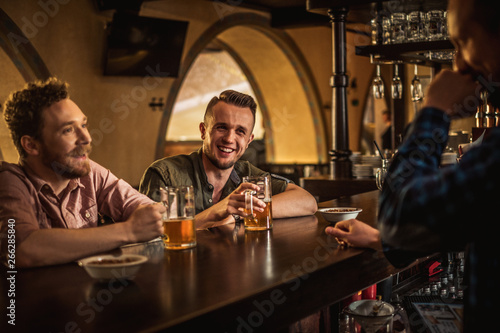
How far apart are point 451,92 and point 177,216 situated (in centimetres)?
83

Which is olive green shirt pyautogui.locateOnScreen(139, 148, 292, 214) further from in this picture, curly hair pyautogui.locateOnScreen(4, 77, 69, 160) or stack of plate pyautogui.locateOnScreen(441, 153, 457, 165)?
stack of plate pyautogui.locateOnScreen(441, 153, 457, 165)

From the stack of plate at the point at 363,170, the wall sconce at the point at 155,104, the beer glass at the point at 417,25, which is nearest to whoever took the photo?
the beer glass at the point at 417,25

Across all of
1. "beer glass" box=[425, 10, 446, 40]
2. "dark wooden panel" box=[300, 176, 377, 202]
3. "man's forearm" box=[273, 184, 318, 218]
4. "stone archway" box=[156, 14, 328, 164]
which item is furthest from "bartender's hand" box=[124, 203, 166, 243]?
"stone archway" box=[156, 14, 328, 164]

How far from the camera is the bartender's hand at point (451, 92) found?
1.11 metres

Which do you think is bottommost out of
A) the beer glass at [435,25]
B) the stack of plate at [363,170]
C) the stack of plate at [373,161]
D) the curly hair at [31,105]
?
the stack of plate at [363,170]

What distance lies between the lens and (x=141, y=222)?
159cm

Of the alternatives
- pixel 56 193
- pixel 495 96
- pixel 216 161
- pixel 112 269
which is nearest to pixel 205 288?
pixel 112 269

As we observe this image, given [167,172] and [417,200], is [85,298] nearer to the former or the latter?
[417,200]

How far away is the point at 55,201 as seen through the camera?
181cm

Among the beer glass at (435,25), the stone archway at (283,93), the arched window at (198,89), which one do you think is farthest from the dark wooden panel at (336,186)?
the arched window at (198,89)

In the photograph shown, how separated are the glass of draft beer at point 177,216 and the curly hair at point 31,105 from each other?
0.47 m

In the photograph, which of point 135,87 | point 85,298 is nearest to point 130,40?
point 135,87

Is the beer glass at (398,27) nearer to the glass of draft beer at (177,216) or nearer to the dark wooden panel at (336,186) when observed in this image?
the dark wooden panel at (336,186)

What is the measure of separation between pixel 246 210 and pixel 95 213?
0.54 meters
